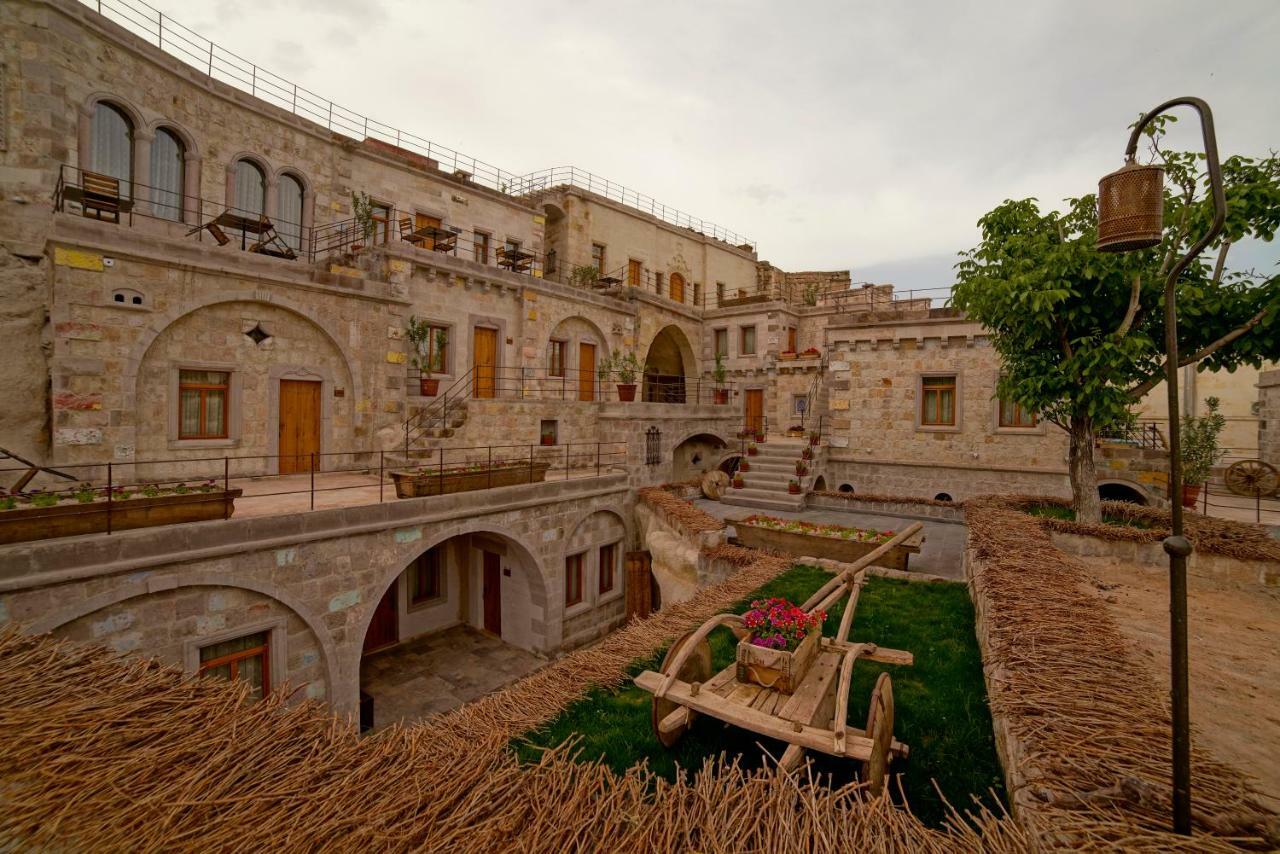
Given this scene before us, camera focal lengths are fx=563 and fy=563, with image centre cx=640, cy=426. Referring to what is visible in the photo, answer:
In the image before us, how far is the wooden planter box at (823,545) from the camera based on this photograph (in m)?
9.55

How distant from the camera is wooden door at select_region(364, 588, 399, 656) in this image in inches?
547

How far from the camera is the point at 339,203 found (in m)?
17.0

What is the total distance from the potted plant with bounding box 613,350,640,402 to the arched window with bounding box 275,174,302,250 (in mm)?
10759

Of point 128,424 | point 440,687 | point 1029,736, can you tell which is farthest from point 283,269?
point 1029,736

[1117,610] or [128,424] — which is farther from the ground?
[128,424]

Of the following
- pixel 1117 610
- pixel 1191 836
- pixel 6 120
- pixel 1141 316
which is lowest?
pixel 1117 610

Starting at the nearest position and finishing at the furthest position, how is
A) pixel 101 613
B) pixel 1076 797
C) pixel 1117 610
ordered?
pixel 1076 797 → pixel 1117 610 → pixel 101 613

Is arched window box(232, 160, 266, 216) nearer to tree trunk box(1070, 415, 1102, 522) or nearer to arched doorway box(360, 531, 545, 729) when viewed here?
arched doorway box(360, 531, 545, 729)

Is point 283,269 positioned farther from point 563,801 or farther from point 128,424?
point 563,801

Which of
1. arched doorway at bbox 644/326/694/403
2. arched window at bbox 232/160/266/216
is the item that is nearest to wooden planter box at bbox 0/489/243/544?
arched window at bbox 232/160/266/216

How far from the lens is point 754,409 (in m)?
24.9

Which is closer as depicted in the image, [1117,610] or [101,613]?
[1117,610]

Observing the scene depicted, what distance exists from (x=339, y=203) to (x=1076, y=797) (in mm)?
20031

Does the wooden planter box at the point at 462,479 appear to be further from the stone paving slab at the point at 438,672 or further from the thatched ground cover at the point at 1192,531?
the thatched ground cover at the point at 1192,531
